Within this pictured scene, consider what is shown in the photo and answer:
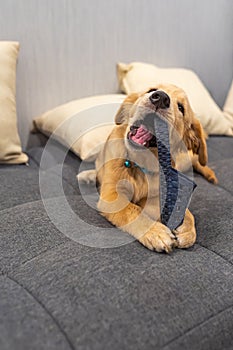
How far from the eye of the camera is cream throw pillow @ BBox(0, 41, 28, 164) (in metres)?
1.57

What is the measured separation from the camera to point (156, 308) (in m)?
0.83

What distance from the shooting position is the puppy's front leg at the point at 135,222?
102 centimetres

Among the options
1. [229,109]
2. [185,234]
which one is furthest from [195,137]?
[229,109]

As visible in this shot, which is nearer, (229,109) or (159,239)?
(159,239)

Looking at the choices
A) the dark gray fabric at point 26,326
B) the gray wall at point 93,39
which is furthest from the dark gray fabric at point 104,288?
the gray wall at point 93,39

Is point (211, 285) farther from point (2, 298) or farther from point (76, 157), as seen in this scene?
point (76, 157)

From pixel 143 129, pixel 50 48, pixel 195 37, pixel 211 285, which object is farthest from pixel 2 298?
pixel 195 37

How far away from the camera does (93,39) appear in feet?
6.63

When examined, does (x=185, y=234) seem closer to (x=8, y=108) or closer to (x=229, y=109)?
(x=8, y=108)

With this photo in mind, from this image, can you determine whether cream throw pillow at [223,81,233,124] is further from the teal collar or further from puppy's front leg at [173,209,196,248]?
puppy's front leg at [173,209,196,248]

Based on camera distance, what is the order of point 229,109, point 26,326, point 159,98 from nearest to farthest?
point 26,326, point 159,98, point 229,109

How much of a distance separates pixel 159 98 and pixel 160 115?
0.05 m

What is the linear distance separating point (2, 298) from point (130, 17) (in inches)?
66.9

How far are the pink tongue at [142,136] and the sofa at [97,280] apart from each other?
0.85 feet
